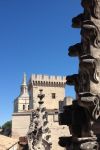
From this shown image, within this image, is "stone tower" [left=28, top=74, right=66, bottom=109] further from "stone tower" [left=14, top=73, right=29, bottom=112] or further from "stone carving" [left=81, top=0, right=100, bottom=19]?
"stone carving" [left=81, top=0, right=100, bottom=19]

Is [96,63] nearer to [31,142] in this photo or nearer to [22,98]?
[31,142]

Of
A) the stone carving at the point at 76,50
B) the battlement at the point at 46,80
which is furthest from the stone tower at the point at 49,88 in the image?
the stone carving at the point at 76,50

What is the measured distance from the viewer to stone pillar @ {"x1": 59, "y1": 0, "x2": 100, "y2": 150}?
172 inches

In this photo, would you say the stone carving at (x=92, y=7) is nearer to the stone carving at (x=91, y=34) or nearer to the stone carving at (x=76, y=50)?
the stone carving at (x=91, y=34)

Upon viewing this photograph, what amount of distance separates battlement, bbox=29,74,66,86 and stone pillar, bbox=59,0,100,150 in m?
67.0

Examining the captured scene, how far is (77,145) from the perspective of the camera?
4.55 metres

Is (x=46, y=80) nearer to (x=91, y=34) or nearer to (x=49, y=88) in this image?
(x=49, y=88)

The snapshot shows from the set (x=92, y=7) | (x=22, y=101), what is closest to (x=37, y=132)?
(x=92, y=7)

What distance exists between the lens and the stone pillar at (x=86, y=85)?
14.4 feet

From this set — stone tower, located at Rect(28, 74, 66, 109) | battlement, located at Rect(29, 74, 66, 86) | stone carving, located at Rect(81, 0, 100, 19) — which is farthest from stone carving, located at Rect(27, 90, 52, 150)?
battlement, located at Rect(29, 74, 66, 86)

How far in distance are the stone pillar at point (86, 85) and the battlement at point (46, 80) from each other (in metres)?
67.0

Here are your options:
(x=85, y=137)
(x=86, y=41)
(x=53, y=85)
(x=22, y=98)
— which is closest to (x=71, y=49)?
(x=86, y=41)

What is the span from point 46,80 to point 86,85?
2682 inches

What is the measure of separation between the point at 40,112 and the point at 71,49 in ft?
14.4
